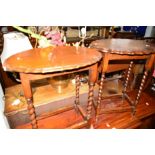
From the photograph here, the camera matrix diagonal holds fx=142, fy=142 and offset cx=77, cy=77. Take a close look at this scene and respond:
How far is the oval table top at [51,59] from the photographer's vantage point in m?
0.78

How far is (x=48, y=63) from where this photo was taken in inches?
32.8

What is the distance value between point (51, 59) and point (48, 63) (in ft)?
0.21

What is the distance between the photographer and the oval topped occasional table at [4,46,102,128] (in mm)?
786

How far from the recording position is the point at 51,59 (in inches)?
35.0

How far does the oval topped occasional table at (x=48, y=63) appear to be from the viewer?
0.79 metres

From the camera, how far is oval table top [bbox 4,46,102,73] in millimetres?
782
